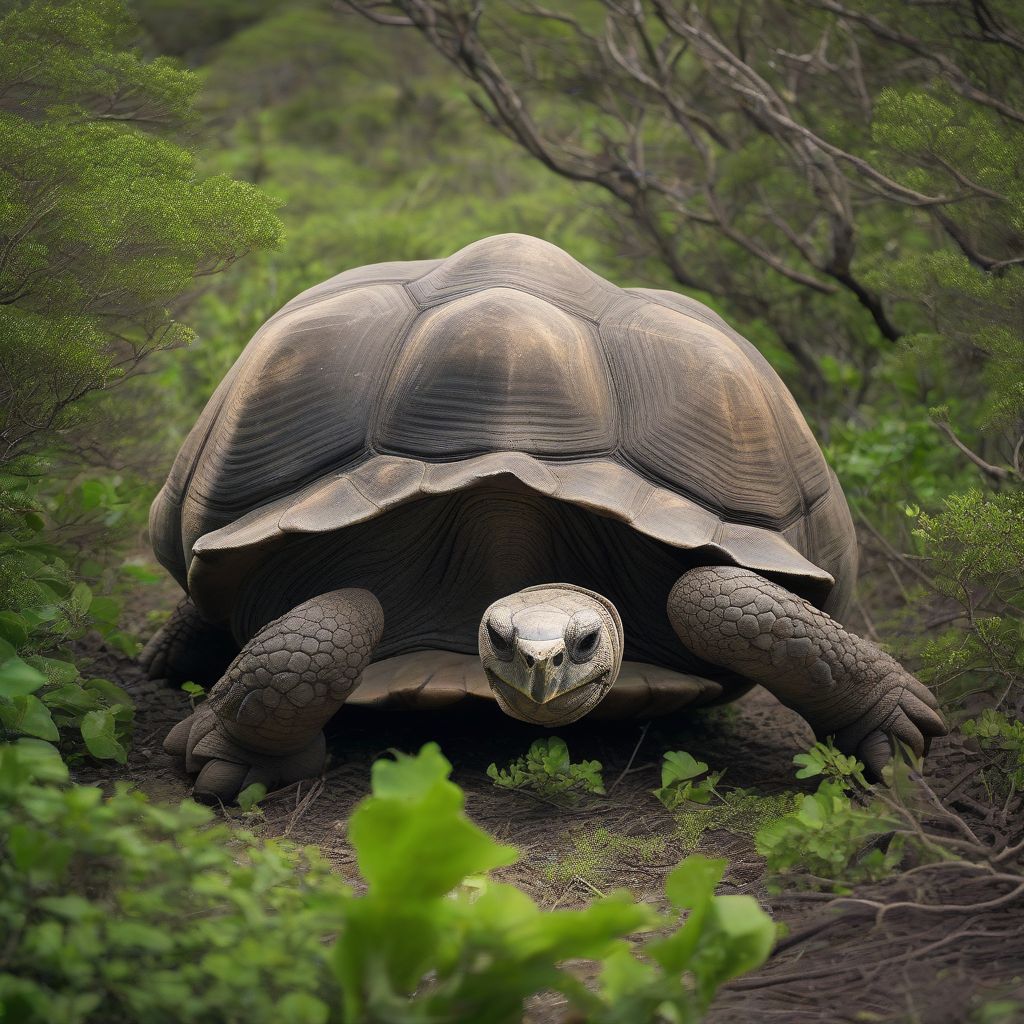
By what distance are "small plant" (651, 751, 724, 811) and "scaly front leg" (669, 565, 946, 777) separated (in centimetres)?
25

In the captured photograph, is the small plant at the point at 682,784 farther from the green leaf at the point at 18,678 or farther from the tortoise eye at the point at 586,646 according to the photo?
the green leaf at the point at 18,678

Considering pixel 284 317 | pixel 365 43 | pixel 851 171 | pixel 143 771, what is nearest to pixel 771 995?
pixel 143 771

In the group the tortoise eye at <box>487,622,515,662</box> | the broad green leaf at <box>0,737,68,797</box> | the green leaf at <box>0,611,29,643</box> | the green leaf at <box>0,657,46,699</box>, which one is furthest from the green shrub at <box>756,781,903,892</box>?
the green leaf at <box>0,611,29,643</box>

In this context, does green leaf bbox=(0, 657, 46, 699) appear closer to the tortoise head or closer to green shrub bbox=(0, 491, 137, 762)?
green shrub bbox=(0, 491, 137, 762)

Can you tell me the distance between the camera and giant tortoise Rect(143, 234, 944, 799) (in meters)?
2.76

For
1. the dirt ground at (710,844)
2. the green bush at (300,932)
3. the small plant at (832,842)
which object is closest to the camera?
the green bush at (300,932)

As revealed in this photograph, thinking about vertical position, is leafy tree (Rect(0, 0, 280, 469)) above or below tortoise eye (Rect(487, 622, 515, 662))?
above

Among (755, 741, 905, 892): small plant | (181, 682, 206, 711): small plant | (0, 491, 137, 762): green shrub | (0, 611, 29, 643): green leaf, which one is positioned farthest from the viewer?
(181, 682, 206, 711): small plant

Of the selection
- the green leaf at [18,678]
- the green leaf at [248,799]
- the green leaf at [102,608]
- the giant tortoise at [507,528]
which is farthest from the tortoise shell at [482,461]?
the green leaf at [18,678]

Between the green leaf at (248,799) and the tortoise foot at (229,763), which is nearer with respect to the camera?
the green leaf at (248,799)

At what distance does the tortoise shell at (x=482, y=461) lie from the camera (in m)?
2.88

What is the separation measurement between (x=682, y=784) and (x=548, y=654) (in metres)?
0.65

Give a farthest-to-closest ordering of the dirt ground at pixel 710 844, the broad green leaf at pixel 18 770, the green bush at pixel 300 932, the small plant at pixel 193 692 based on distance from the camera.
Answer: the small plant at pixel 193 692 < the dirt ground at pixel 710 844 < the broad green leaf at pixel 18 770 < the green bush at pixel 300 932

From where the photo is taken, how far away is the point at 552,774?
9.34 ft
